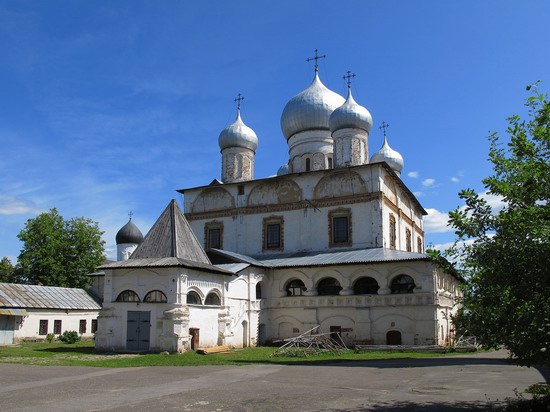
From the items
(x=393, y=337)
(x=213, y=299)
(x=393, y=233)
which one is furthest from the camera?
(x=393, y=233)

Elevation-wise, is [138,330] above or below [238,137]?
below

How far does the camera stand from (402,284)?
23.8 meters

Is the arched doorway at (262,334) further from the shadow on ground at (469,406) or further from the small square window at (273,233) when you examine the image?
the shadow on ground at (469,406)

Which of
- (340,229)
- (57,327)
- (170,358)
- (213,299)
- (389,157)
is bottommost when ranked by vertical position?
(57,327)

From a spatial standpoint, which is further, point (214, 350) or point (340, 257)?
point (340, 257)

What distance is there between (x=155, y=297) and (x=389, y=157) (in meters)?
22.6

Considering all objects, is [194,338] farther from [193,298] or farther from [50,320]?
[50,320]

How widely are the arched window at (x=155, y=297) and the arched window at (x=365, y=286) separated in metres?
8.99

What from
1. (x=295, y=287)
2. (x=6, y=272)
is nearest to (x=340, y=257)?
(x=295, y=287)

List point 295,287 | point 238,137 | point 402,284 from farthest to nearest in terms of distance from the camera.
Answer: point 238,137
point 295,287
point 402,284

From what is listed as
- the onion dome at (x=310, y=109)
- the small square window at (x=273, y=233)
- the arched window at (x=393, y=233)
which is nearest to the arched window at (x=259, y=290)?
the small square window at (x=273, y=233)

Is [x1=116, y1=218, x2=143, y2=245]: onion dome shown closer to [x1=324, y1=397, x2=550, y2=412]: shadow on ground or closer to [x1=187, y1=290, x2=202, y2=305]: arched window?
[x1=187, y1=290, x2=202, y2=305]: arched window

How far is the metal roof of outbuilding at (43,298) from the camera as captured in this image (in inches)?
1113

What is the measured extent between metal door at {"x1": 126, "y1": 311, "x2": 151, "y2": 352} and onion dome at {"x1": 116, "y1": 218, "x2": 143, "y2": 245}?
18418mm
